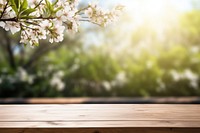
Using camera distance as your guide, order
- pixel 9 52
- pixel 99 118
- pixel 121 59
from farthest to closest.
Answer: pixel 9 52 → pixel 121 59 → pixel 99 118

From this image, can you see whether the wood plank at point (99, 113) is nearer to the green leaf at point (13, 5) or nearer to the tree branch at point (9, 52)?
the green leaf at point (13, 5)

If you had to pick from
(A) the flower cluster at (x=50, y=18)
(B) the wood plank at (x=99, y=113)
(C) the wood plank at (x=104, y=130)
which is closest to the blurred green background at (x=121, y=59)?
(B) the wood plank at (x=99, y=113)

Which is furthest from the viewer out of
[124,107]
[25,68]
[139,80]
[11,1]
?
[25,68]

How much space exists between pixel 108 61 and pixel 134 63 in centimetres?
33

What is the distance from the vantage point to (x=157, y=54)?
5176 mm

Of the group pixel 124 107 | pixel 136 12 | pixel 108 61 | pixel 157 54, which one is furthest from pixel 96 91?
pixel 124 107

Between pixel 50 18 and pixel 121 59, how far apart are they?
3835 mm

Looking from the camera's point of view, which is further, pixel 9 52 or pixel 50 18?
pixel 9 52

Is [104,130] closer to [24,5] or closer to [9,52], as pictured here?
[24,5]

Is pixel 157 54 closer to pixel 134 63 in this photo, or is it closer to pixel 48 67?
pixel 134 63

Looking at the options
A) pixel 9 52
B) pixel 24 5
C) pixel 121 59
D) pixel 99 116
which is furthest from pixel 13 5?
pixel 9 52

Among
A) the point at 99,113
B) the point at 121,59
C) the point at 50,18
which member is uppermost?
the point at 50,18

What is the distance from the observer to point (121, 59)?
5148mm

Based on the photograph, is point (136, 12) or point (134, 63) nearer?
point (134, 63)
